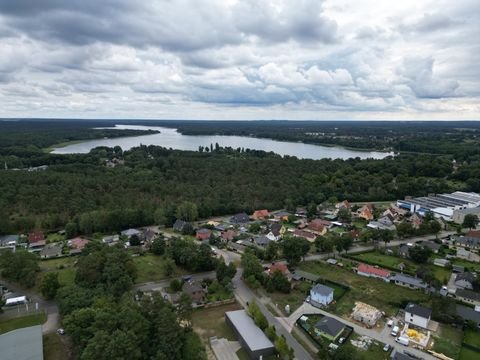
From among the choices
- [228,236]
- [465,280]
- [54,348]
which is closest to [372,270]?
[465,280]

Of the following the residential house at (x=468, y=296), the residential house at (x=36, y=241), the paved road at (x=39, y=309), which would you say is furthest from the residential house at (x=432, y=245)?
the residential house at (x=36, y=241)

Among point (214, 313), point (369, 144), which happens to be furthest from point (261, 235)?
point (369, 144)

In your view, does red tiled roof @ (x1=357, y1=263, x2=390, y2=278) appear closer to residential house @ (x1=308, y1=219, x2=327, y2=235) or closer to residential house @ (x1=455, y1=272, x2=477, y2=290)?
residential house @ (x1=455, y1=272, x2=477, y2=290)

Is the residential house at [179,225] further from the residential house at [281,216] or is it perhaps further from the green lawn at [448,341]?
the green lawn at [448,341]

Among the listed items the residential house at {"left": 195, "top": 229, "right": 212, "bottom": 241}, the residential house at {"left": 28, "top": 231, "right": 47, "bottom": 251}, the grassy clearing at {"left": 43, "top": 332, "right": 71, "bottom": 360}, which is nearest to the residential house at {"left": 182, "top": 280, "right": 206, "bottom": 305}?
the grassy clearing at {"left": 43, "top": 332, "right": 71, "bottom": 360}

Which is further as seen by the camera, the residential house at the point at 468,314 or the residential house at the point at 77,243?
the residential house at the point at 77,243

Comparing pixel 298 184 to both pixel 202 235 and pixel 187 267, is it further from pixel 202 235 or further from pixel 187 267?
pixel 187 267

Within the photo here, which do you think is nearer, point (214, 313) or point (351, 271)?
point (214, 313)
